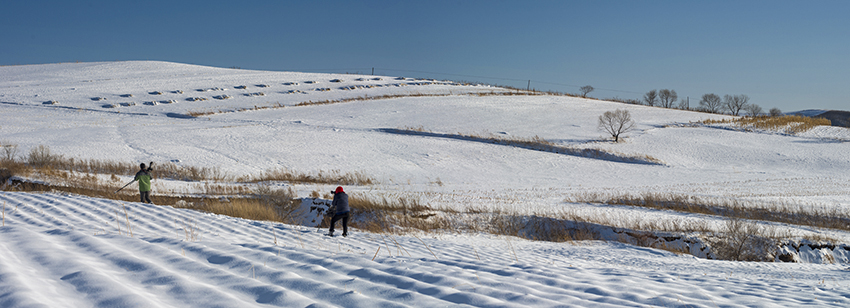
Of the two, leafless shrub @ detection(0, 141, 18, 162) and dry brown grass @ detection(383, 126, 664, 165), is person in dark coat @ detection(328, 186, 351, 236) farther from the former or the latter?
dry brown grass @ detection(383, 126, 664, 165)

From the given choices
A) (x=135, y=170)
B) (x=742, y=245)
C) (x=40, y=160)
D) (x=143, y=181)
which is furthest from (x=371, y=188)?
(x=40, y=160)

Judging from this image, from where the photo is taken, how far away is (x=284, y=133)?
31.8 meters

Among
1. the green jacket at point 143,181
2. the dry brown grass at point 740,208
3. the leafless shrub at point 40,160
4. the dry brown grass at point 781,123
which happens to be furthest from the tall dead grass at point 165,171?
the dry brown grass at point 781,123

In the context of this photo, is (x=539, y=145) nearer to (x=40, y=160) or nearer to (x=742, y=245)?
(x=742, y=245)

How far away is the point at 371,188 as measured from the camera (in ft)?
62.2

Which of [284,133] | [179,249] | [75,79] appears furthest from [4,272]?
[75,79]

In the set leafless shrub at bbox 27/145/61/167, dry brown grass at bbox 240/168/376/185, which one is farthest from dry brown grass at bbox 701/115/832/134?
leafless shrub at bbox 27/145/61/167

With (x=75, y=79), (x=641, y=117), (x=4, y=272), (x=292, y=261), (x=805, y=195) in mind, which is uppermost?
(x=75, y=79)

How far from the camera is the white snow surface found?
345 centimetres

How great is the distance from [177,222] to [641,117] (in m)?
45.1

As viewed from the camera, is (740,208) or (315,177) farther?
(315,177)

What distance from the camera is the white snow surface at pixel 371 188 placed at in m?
3.45

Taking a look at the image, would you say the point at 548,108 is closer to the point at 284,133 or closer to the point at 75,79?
the point at 284,133

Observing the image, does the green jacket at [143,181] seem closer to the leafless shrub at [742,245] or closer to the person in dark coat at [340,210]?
the person in dark coat at [340,210]
